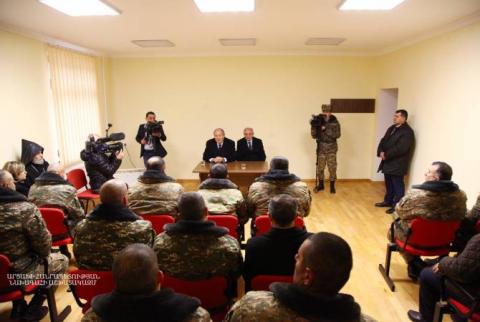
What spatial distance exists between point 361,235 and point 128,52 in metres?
5.54

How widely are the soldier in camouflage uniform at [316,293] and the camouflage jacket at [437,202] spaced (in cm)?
197

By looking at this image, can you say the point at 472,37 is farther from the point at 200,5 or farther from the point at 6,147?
the point at 6,147

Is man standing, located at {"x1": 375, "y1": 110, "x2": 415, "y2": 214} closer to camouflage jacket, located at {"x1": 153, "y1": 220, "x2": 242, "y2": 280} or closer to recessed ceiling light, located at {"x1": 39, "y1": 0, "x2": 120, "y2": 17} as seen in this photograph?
camouflage jacket, located at {"x1": 153, "y1": 220, "x2": 242, "y2": 280}

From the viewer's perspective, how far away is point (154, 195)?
3018 mm

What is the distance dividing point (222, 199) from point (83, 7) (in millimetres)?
2413

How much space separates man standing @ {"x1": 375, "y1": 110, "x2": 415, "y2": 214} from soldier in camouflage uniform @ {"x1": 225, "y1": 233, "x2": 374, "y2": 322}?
4.52 m

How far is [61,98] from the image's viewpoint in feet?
17.5

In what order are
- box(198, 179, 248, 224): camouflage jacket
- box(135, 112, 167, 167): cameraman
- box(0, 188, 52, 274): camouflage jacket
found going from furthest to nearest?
box(135, 112, 167, 167): cameraman → box(198, 179, 248, 224): camouflage jacket → box(0, 188, 52, 274): camouflage jacket

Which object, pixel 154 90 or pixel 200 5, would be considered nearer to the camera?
pixel 200 5

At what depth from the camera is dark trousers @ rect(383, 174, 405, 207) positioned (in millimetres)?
5246

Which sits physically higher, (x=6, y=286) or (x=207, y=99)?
(x=207, y=99)

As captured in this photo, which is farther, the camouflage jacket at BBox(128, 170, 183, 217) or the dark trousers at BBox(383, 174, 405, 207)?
the dark trousers at BBox(383, 174, 405, 207)

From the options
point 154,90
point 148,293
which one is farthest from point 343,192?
point 148,293

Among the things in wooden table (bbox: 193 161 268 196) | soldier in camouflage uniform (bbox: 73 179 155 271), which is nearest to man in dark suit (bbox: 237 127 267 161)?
wooden table (bbox: 193 161 268 196)
